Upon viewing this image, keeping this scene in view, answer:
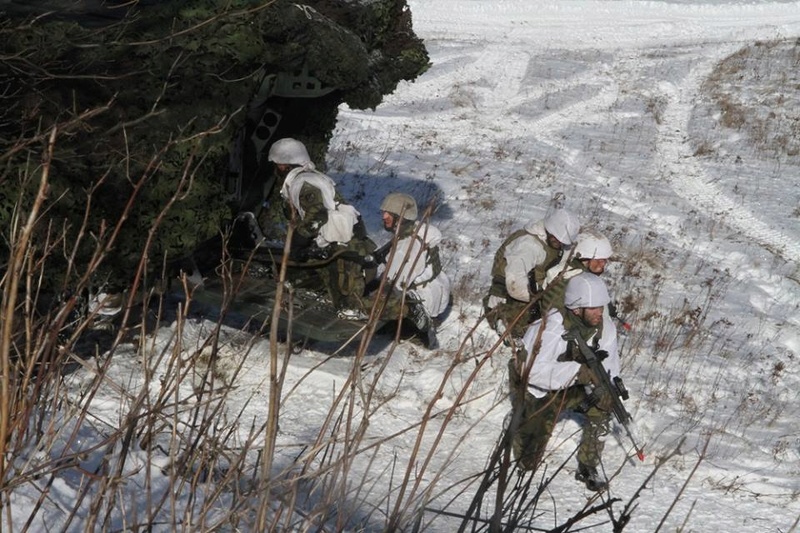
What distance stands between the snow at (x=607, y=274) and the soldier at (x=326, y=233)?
2.04 ft

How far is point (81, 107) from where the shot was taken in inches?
268

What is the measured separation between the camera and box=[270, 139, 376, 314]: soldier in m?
8.21

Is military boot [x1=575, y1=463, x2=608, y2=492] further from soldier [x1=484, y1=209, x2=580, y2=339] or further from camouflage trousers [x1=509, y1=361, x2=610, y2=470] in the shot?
soldier [x1=484, y1=209, x2=580, y2=339]

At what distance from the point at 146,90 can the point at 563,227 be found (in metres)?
3.43

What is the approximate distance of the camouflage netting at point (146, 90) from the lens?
21.0 ft

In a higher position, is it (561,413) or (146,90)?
(146,90)

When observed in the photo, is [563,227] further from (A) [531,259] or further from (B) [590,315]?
(B) [590,315]

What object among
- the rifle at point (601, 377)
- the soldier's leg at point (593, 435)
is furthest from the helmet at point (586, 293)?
the soldier's leg at point (593, 435)

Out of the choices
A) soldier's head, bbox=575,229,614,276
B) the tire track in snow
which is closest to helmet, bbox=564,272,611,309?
soldier's head, bbox=575,229,614,276

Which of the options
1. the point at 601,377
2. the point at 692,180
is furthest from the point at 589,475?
the point at 692,180

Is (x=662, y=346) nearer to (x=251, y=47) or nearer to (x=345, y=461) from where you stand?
(x=251, y=47)

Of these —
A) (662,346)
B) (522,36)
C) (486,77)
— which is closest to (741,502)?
(662,346)

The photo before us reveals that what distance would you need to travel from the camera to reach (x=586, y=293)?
20.9 ft

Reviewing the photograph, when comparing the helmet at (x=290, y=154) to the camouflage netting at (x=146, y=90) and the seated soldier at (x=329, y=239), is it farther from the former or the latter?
the camouflage netting at (x=146, y=90)
